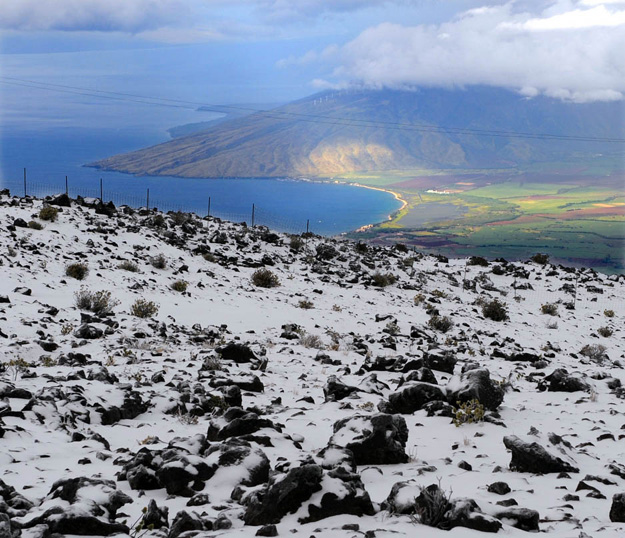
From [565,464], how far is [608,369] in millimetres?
9178

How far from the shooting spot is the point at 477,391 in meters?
8.30

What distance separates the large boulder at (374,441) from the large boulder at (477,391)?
237 cm

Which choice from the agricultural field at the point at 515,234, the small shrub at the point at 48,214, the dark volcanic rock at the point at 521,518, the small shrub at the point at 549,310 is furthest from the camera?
the agricultural field at the point at 515,234

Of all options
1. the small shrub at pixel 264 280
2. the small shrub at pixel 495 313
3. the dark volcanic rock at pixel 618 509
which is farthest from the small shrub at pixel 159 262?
the dark volcanic rock at pixel 618 509

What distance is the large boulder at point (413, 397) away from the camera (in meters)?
8.34

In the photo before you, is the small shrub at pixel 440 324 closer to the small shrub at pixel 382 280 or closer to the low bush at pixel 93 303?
the small shrub at pixel 382 280

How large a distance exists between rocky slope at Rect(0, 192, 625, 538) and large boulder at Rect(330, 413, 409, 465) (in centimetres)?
2

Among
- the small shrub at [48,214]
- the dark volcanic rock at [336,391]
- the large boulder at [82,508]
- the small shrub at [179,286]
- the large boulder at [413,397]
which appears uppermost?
the small shrub at [48,214]

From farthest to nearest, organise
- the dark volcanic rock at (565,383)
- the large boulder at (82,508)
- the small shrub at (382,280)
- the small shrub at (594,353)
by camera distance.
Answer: the small shrub at (382,280) → the small shrub at (594,353) → the dark volcanic rock at (565,383) → the large boulder at (82,508)

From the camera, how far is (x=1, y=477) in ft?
16.8

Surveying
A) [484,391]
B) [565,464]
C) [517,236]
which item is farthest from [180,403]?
[517,236]

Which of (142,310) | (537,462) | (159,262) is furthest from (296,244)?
(537,462)

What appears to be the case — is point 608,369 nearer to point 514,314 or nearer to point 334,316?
point 334,316

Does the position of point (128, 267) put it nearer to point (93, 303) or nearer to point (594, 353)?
point (93, 303)
